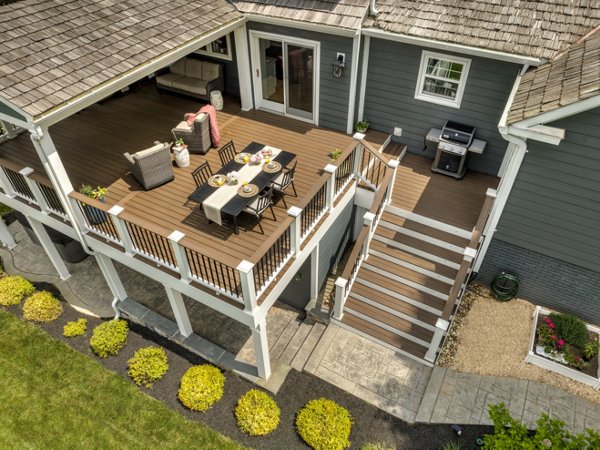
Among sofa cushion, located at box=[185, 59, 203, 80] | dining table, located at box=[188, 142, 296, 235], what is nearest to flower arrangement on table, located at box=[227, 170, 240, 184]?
dining table, located at box=[188, 142, 296, 235]

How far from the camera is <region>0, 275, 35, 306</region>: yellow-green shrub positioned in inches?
443

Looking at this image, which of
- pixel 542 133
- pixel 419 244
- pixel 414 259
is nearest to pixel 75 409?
pixel 414 259

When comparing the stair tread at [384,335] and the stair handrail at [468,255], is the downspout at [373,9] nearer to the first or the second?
the stair handrail at [468,255]

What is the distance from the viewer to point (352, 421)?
8.82 metres

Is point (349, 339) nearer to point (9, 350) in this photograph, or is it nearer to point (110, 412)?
point (110, 412)

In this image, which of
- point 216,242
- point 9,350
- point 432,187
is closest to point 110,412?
point 9,350

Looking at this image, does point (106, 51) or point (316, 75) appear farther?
point (316, 75)

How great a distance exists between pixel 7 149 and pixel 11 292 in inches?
154

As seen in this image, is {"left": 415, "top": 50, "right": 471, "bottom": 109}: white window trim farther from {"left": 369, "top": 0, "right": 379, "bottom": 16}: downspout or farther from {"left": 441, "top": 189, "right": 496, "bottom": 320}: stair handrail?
{"left": 441, "top": 189, "right": 496, "bottom": 320}: stair handrail

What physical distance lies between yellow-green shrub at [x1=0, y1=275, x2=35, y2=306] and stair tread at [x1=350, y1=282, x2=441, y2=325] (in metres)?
9.11

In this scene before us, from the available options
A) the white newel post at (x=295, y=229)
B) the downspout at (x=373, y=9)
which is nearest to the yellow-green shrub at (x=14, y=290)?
the white newel post at (x=295, y=229)

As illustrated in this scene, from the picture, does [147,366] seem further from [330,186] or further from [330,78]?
[330,78]

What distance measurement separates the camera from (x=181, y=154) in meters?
10.3

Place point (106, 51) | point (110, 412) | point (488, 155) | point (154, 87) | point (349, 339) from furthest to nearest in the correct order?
point (154, 87)
point (488, 155)
point (349, 339)
point (110, 412)
point (106, 51)
